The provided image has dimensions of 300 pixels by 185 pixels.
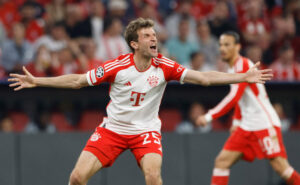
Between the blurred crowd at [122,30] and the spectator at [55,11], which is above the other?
the spectator at [55,11]

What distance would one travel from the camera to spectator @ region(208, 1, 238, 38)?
39.1 ft

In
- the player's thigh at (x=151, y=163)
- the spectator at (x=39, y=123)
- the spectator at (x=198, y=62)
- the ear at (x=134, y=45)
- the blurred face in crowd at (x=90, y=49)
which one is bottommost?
the player's thigh at (x=151, y=163)

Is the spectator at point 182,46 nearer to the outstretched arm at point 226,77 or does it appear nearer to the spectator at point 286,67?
the spectator at point 286,67

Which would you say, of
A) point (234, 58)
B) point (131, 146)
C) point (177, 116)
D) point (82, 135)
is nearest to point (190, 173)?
point (177, 116)

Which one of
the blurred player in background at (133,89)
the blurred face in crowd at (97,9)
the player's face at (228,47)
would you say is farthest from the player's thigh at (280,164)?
the blurred face in crowd at (97,9)

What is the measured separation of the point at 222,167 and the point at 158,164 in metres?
1.91

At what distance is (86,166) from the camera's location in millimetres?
6441

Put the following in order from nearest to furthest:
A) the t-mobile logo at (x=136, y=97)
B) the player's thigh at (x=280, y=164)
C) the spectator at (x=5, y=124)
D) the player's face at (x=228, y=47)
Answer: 1. the t-mobile logo at (x=136, y=97)
2. the player's thigh at (x=280, y=164)
3. the player's face at (x=228, y=47)
4. the spectator at (x=5, y=124)

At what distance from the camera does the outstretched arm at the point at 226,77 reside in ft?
20.6

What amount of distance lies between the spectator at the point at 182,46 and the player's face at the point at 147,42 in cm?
452

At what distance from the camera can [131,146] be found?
267 inches

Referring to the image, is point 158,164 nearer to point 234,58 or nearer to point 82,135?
point 234,58

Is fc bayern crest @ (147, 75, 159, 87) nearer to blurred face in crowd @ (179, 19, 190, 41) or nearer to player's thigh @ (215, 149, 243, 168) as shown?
player's thigh @ (215, 149, 243, 168)

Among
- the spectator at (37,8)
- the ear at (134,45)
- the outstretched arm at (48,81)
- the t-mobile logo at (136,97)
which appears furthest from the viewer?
the spectator at (37,8)
